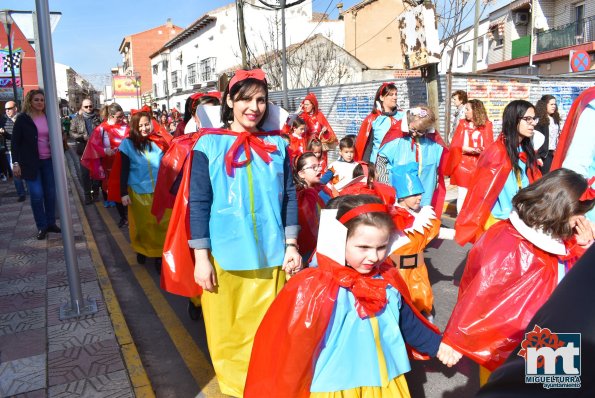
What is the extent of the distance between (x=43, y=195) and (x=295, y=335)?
589 centimetres

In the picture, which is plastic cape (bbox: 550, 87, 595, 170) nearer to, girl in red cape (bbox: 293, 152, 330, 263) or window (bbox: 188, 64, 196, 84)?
girl in red cape (bbox: 293, 152, 330, 263)

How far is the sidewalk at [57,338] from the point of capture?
10.7 ft

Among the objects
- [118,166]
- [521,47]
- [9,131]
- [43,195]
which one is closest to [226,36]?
[521,47]

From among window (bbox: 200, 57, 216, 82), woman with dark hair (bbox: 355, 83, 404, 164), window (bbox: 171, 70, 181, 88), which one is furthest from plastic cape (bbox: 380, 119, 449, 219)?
window (bbox: 171, 70, 181, 88)

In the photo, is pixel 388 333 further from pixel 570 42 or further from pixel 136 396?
pixel 570 42

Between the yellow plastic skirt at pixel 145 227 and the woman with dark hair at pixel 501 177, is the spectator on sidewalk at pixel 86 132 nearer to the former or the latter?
the yellow plastic skirt at pixel 145 227

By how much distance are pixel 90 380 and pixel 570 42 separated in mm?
28666

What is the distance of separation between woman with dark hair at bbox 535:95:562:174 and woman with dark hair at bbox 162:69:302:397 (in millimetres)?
7142

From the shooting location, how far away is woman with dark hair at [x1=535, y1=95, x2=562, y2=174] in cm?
894

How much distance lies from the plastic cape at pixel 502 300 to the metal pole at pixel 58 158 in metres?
3.07

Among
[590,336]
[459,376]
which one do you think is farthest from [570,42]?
[590,336]

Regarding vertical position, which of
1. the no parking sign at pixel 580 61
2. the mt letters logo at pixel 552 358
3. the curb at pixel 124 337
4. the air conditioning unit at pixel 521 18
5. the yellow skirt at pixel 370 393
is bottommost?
the curb at pixel 124 337

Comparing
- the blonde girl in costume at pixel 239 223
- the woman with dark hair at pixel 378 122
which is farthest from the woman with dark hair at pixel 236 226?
the woman with dark hair at pixel 378 122

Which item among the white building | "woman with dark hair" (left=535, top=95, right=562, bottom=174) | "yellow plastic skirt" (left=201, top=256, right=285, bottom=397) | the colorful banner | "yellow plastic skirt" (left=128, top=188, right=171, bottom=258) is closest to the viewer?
"yellow plastic skirt" (left=201, top=256, right=285, bottom=397)
